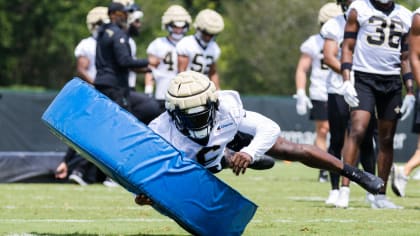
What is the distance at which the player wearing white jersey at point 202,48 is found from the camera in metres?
12.1

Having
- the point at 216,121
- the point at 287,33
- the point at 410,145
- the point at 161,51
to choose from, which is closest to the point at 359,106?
the point at 216,121

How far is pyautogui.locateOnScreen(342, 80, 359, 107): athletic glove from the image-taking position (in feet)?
27.7

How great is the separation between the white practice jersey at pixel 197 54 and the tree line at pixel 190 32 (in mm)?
31755

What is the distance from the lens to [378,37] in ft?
28.6

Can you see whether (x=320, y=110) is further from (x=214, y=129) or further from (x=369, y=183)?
(x=214, y=129)

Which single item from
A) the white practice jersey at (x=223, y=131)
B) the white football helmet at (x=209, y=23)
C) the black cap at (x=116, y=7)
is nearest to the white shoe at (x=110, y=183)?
the black cap at (x=116, y=7)

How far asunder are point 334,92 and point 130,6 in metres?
3.05

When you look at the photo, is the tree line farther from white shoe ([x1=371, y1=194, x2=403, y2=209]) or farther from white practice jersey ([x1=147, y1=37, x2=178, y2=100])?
white shoe ([x1=371, y1=194, x2=403, y2=209])

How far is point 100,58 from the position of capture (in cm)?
1130

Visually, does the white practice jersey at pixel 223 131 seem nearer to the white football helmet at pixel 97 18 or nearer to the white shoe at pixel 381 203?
the white shoe at pixel 381 203

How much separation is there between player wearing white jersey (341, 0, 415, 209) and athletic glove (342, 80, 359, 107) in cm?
5

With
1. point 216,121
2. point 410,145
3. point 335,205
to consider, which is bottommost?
point 410,145

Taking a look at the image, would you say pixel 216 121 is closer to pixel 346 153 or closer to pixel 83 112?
pixel 83 112

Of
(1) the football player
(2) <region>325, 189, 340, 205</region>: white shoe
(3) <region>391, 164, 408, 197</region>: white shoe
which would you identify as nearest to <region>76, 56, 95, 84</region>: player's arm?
(1) the football player
